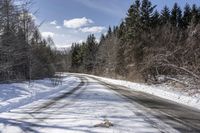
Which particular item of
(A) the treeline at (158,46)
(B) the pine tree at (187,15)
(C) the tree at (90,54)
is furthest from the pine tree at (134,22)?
(C) the tree at (90,54)

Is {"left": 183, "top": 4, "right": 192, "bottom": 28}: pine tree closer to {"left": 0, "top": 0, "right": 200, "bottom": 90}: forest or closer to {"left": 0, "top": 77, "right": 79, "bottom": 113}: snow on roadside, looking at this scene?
{"left": 0, "top": 0, "right": 200, "bottom": 90}: forest

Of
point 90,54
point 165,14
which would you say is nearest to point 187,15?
point 165,14

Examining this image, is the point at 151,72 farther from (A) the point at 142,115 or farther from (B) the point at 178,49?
(A) the point at 142,115

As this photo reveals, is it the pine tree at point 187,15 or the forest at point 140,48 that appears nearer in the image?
the forest at point 140,48

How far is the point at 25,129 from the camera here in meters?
7.10

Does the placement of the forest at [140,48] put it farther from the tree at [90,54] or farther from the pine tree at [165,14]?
the tree at [90,54]

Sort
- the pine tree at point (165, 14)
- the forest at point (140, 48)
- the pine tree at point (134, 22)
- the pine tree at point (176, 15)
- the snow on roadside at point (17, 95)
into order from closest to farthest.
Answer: the forest at point (140, 48) → the snow on roadside at point (17, 95) → the pine tree at point (134, 22) → the pine tree at point (165, 14) → the pine tree at point (176, 15)

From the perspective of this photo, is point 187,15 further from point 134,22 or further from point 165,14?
point 134,22

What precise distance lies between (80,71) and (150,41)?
6678cm

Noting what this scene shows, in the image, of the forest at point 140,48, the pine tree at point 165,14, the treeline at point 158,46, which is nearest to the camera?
the forest at point 140,48

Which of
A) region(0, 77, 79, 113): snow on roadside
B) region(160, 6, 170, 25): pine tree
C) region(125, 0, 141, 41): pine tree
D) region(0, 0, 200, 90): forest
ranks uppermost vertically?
region(160, 6, 170, 25): pine tree

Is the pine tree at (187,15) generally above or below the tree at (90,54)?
above

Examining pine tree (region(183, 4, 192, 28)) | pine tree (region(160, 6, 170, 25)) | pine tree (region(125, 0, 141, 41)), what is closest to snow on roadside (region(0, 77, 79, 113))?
pine tree (region(125, 0, 141, 41))

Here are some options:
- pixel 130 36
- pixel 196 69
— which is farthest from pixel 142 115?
pixel 130 36
